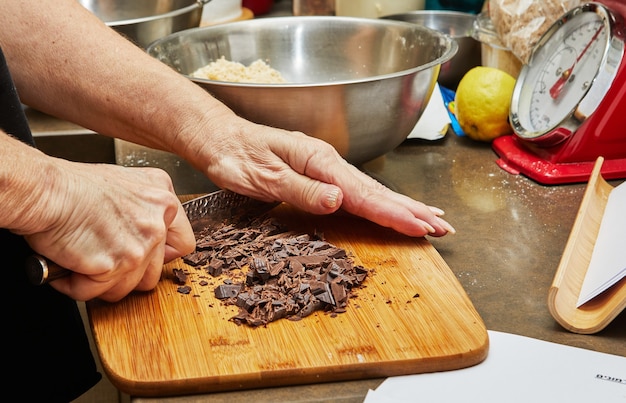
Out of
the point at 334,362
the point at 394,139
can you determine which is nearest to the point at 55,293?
the point at 334,362

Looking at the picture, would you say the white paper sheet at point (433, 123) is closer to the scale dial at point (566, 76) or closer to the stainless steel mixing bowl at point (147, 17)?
the scale dial at point (566, 76)

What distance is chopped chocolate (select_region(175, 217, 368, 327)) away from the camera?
1143 millimetres

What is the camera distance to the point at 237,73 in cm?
179

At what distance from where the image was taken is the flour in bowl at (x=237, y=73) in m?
1.77

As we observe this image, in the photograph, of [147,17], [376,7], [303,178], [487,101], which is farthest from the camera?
[376,7]

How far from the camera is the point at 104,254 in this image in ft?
3.61

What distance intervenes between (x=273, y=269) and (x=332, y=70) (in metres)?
0.95

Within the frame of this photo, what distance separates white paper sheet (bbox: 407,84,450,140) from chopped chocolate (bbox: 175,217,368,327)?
70 cm

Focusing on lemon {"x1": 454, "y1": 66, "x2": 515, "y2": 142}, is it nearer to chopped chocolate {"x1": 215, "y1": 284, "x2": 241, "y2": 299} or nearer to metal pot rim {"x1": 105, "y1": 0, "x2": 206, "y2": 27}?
metal pot rim {"x1": 105, "y1": 0, "x2": 206, "y2": 27}

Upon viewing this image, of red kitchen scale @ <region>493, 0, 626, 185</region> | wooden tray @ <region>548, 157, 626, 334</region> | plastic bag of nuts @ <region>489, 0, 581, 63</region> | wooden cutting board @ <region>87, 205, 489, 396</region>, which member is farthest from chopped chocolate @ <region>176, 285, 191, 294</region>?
plastic bag of nuts @ <region>489, 0, 581, 63</region>

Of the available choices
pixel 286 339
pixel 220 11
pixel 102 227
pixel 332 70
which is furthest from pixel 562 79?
pixel 220 11

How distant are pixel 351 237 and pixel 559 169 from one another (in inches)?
24.6

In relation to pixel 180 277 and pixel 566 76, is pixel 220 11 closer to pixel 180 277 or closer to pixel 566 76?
pixel 566 76

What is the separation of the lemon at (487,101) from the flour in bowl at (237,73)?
51cm
